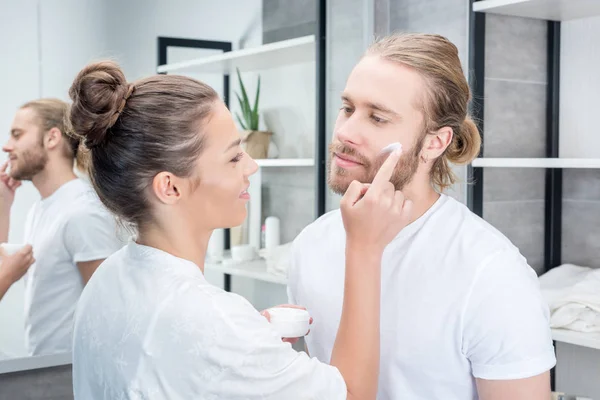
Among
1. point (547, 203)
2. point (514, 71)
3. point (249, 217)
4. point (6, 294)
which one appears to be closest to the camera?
point (6, 294)

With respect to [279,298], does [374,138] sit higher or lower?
higher

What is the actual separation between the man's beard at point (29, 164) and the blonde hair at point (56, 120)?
6 centimetres

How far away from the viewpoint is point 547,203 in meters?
2.02

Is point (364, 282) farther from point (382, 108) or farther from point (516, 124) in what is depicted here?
point (516, 124)

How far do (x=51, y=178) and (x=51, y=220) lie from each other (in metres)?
0.11

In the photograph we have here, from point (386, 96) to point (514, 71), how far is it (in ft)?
2.81

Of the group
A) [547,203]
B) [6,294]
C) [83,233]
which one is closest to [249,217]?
[83,233]

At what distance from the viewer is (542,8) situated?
1802mm

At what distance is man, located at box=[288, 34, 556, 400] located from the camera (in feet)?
3.42

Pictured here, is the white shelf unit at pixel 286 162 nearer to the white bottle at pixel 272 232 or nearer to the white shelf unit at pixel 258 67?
the white shelf unit at pixel 258 67

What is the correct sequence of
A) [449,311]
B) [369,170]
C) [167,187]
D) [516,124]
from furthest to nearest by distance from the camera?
1. [516,124]
2. [369,170]
3. [449,311]
4. [167,187]

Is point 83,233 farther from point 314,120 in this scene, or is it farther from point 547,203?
point 547,203

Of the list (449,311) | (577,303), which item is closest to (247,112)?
(577,303)

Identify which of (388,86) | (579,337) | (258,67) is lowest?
(579,337)
